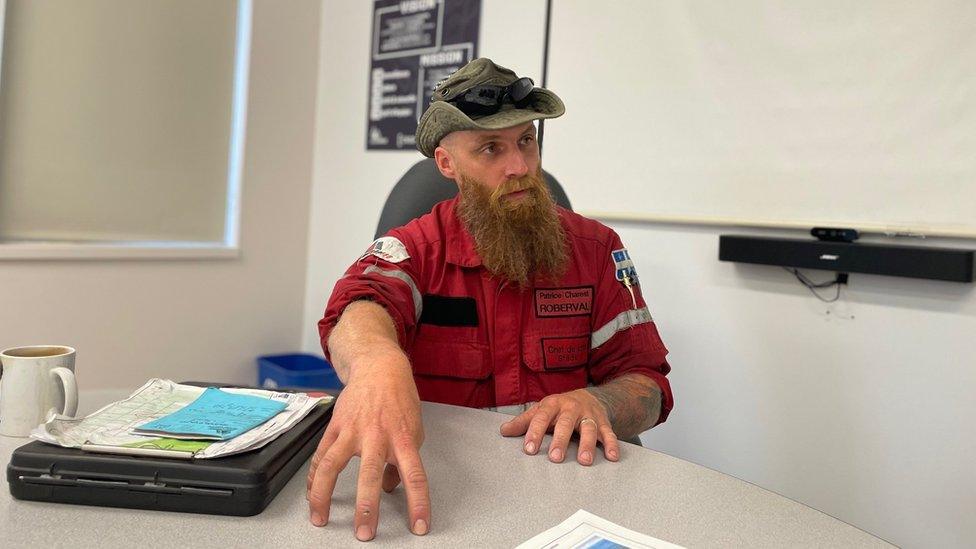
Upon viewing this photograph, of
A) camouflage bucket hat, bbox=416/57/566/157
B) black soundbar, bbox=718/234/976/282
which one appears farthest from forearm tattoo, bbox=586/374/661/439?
black soundbar, bbox=718/234/976/282

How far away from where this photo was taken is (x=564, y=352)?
56.7 inches

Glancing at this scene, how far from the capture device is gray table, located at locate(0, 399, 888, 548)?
0.68 metres

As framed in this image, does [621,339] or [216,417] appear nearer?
[216,417]

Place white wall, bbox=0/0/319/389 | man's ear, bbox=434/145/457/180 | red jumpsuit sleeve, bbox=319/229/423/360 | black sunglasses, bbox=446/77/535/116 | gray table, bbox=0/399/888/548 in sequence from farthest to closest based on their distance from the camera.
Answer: white wall, bbox=0/0/319/389 < man's ear, bbox=434/145/457/180 < black sunglasses, bbox=446/77/535/116 < red jumpsuit sleeve, bbox=319/229/423/360 < gray table, bbox=0/399/888/548

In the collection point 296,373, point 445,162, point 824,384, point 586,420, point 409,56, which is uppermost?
point 409,56

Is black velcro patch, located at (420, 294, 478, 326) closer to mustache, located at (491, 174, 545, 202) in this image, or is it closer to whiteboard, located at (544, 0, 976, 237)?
mustache, located at (491, 174, 545, 202)

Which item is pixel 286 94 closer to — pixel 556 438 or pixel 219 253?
pixel 219 253

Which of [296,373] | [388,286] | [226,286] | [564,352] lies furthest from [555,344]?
[226,286]

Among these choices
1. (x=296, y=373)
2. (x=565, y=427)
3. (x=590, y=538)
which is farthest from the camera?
(x=296, y=373)

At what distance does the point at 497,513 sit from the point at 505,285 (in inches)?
28.1

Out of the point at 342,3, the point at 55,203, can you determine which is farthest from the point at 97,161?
the point at 342,3

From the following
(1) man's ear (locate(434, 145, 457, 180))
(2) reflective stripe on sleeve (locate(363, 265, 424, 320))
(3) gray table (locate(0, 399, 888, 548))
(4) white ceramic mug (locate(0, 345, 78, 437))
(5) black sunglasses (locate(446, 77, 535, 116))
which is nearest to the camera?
(3) gray table (locate(0, 399, 888, 548))

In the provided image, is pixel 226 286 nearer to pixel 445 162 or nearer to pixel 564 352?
pixel 445 162

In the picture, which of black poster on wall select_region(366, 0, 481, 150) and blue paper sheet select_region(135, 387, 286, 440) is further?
black poster on wall select_region(366, 0, 481, 150)
